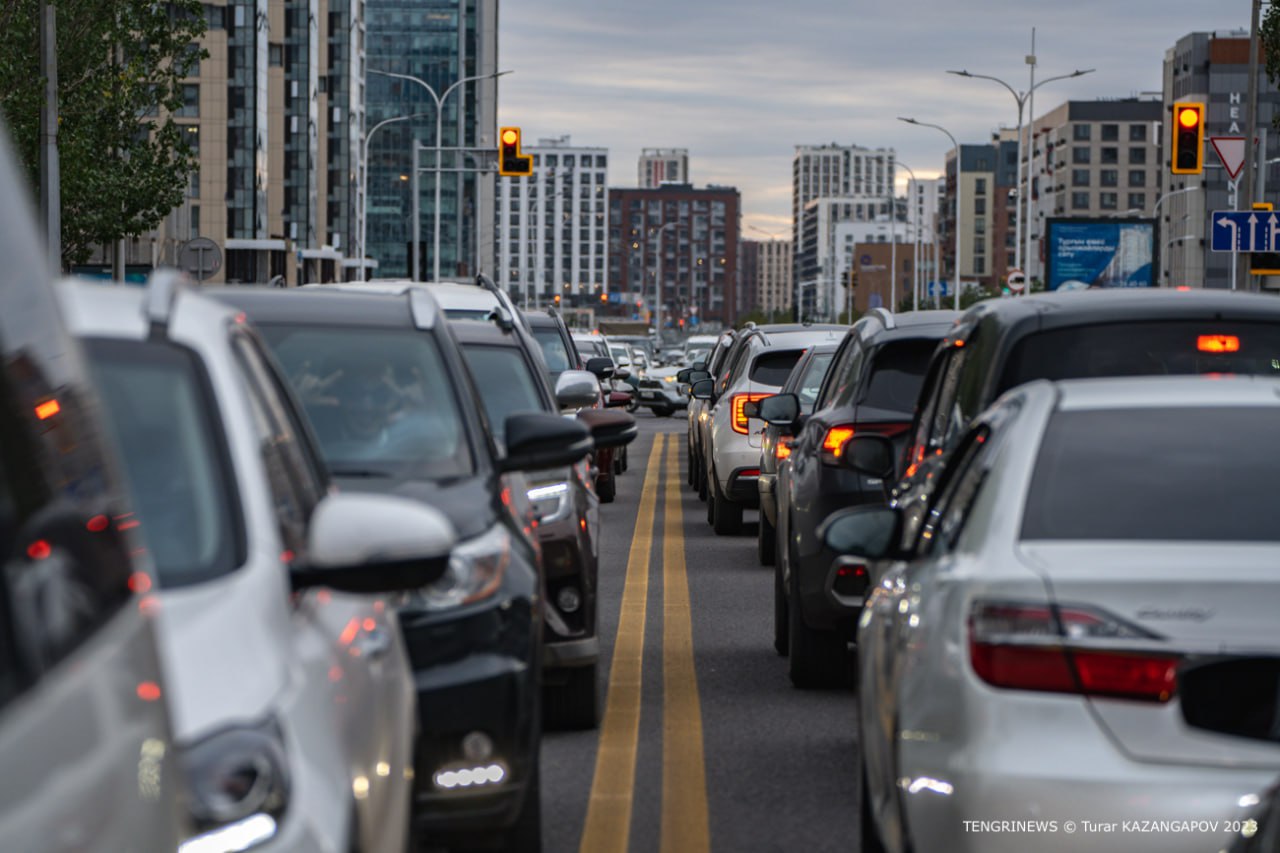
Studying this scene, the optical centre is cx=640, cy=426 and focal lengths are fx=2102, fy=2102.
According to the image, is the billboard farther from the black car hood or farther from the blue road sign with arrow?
the black car hood

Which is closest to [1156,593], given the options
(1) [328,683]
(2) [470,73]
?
(1) [328,683]

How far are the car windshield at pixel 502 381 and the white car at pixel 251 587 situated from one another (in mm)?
5201

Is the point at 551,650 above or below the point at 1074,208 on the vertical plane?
below

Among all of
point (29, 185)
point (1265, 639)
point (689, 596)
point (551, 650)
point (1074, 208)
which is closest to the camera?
point (1265, 639)

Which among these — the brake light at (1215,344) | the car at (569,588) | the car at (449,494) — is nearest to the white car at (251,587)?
the car at (449,494)

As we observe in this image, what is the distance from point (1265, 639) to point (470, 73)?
179902 mm

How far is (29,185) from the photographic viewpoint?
37094mm

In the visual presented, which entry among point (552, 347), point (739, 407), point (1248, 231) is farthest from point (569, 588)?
point (1248, 231)

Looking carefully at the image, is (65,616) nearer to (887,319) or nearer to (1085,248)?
(887,319)

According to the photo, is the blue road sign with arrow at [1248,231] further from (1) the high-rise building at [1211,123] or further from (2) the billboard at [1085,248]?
(1) the high-rise building at [1211,123]

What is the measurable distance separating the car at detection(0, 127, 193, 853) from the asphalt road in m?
4.32

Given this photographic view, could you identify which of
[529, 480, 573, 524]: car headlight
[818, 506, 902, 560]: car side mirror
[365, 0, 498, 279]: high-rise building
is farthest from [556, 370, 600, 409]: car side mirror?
[365, 0, 498, 279]: high-rise building

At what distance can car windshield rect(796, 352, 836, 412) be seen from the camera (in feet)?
51.6

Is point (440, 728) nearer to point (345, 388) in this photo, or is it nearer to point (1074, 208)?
point (345, 388)
